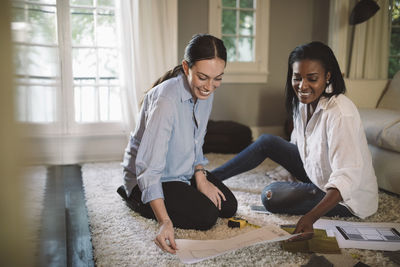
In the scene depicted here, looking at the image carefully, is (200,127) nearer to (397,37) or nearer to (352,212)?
(352,212)

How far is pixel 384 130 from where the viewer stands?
218 centimetres

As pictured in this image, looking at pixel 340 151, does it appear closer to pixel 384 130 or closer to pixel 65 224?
pixel 384 130

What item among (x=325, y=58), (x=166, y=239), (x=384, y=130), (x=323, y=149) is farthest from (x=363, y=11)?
(x=166, y=239)

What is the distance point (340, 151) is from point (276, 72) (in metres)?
2.66

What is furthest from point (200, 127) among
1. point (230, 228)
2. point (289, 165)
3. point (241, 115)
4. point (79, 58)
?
point (241, 115)

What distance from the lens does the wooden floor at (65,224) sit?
0.93m

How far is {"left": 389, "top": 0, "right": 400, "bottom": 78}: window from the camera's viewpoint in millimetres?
3660

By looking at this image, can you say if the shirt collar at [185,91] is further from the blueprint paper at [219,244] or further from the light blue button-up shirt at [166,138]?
the blueprint paper at [219,244]

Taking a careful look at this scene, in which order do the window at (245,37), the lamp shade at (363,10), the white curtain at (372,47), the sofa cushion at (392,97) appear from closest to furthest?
the sofa cushion at (392,97), the lamp shade at (363,10), the white curtain at (372,47), the window at (245,37)

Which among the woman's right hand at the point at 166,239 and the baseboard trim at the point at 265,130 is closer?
the woman's right hand at the point at 166,239

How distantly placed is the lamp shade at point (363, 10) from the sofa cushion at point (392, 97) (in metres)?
0.65

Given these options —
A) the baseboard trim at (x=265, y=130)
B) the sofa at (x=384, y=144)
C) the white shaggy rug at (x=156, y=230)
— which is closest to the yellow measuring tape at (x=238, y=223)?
the white shaggy rug at (x=156, y=230)

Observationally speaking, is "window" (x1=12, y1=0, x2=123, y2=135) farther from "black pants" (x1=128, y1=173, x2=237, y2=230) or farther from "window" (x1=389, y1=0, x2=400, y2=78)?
"window" (x1=389, y1=0, x2=400, y2=78)

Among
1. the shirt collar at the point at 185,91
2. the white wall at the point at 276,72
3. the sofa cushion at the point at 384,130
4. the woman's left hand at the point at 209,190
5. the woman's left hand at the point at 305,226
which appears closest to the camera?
the woman's left hand at the point at 305,226
